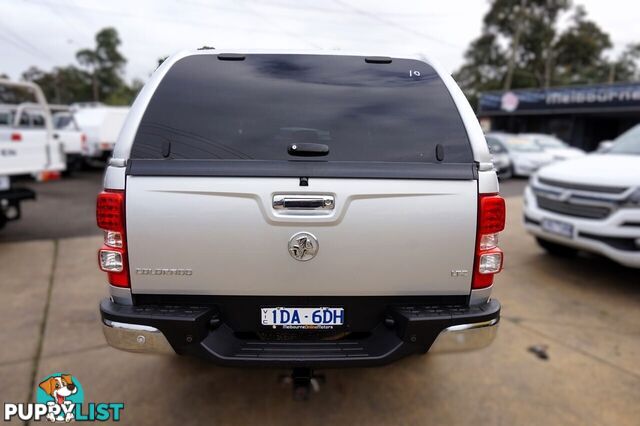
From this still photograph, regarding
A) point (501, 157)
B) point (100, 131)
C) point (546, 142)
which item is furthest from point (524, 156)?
point (100, 131)

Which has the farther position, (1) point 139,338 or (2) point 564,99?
(2) point 564,99

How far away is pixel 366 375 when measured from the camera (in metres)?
2.94

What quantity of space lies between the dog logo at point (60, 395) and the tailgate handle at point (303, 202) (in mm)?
1765

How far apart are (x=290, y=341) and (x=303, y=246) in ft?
1.61

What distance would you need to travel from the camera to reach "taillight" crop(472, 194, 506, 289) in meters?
2.04

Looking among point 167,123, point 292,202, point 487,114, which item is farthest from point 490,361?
point 487,114

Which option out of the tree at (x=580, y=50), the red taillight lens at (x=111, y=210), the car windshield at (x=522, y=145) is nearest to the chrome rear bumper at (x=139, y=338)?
the red taillight lens at (x=111, y=210)

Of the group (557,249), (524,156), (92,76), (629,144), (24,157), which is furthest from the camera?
(92,76)

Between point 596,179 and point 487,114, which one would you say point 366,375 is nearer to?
point 596,179

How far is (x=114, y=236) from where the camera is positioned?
2.00 m

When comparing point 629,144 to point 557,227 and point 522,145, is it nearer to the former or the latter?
point 557,227

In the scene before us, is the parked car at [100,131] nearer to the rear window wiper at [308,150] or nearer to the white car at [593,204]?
the white car at [593,204]

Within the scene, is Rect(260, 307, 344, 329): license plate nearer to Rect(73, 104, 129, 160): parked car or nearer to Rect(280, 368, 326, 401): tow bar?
Rect(280, 368, 326, 401): tow bar

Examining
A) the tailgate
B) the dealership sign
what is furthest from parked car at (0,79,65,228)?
the dealership sign
